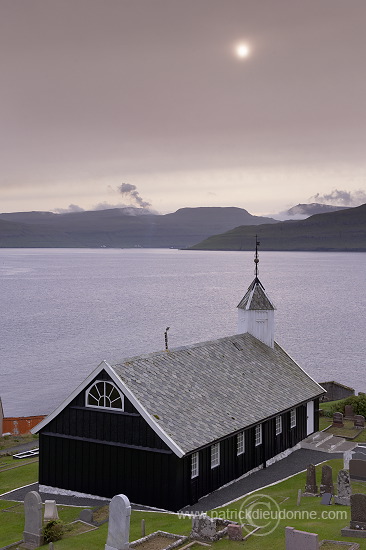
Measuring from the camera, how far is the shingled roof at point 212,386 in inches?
1036

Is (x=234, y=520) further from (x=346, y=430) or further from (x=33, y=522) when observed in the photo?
(x=346, y=430)

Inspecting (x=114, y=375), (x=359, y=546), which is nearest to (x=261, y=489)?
(x=114, y=375)

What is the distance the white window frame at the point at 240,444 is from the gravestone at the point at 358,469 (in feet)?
17.3

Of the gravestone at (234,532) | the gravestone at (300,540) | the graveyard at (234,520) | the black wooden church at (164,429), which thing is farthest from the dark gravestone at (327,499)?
the gravestone at (300,540)

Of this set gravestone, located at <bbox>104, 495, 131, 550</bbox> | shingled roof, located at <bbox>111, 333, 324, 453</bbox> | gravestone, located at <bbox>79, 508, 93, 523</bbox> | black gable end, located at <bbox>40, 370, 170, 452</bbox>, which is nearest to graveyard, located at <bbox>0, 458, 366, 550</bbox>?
gravestone, located at <bbox>79, 508, 93, 523</bbox>

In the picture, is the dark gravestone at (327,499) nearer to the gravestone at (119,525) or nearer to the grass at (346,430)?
the gravestone at (119,525)

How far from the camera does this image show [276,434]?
32531 mm

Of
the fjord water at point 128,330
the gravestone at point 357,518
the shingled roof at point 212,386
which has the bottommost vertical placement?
the fjord water at point 128,330

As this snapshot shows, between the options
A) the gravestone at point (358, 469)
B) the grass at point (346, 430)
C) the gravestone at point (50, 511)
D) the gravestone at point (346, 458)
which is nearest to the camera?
the gravestone at point (50, 511)

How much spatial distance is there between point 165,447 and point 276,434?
9123 mm

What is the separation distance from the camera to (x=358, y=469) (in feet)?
83.9

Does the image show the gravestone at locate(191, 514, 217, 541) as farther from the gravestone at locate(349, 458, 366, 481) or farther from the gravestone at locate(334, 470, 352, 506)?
the gravestone at locate(349, 458, 366, 481)

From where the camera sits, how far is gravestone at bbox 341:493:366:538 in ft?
61.2

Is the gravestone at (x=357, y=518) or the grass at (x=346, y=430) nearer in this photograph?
the gravestone at (x=357, y=518)
